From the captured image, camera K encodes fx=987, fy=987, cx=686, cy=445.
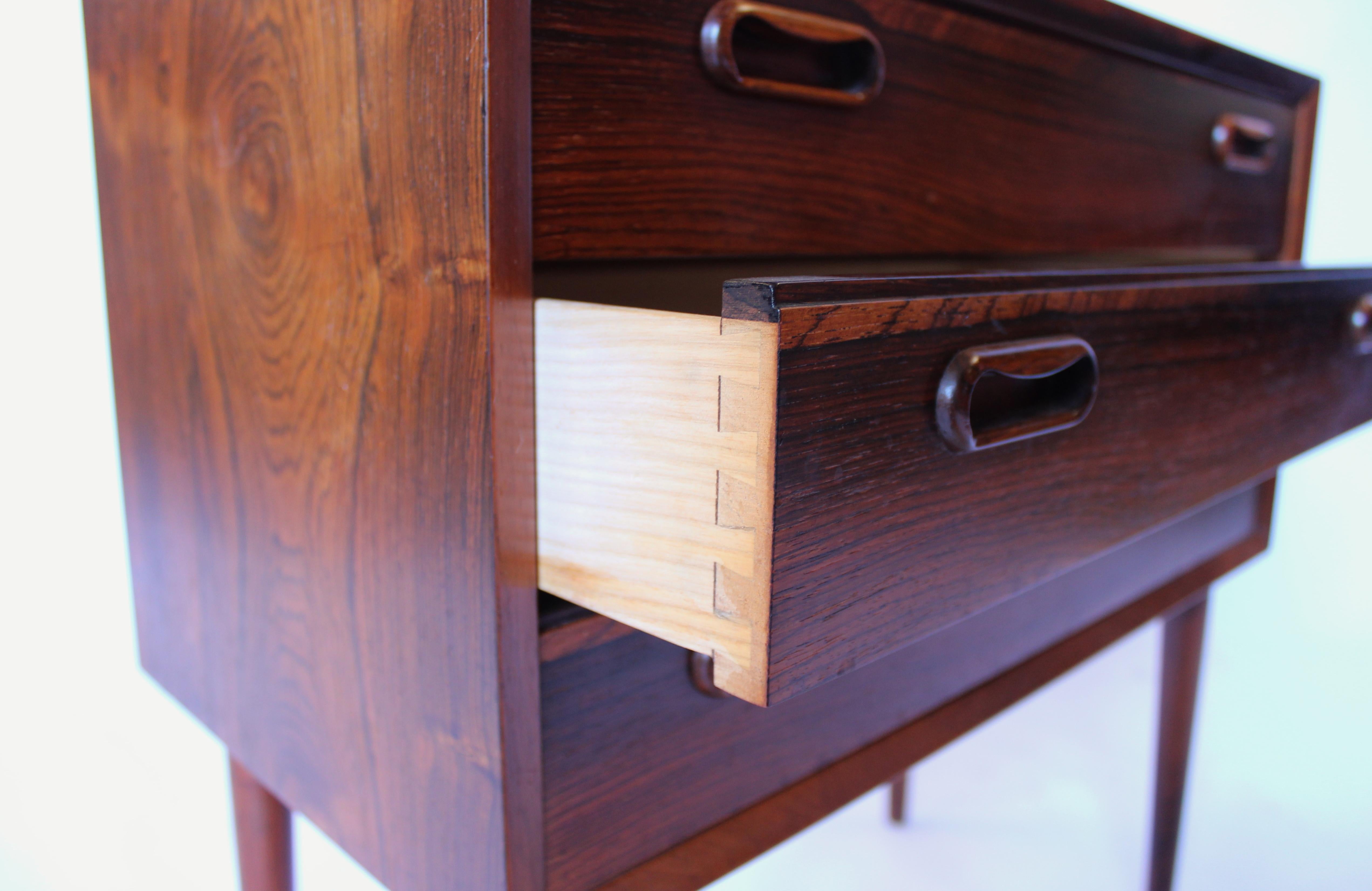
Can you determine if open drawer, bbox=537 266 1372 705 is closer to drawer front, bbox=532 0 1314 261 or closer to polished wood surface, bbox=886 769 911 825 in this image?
drawer front, bbox=532 0 1314 261

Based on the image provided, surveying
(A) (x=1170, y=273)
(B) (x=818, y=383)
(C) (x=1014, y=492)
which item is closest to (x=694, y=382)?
(B) (x=818, y=383)

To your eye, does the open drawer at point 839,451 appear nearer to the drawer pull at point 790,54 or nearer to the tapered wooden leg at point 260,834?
the drawer pull at point 790,54

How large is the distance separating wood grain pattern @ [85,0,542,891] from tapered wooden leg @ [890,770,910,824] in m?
0.86

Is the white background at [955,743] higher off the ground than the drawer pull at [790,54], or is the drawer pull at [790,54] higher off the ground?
the drawer pull at [790,54]

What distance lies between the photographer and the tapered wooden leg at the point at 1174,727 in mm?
1056

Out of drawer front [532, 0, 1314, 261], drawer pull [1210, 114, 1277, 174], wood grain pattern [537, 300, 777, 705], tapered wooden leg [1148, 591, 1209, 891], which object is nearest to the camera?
wood grain pattern [537, 300, 777, 705]

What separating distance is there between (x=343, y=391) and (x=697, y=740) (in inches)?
9.1

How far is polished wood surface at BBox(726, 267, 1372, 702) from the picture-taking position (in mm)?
302

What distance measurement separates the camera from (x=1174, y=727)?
1.07 meters

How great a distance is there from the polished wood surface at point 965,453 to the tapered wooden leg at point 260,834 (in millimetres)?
522

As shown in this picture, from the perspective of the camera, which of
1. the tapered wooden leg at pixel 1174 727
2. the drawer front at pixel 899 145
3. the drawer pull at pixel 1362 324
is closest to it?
the drawer front at pixel 899 145

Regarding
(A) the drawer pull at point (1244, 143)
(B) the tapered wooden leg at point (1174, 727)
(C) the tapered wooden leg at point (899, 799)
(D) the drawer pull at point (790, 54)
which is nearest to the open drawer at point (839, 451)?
(D) the drawer pull at point (790, 54)

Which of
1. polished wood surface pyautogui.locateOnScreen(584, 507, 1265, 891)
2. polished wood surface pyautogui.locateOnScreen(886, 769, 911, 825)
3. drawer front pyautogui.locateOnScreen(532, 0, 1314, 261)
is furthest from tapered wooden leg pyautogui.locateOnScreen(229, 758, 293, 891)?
polished wood surface pyautogui.locateOnScreen(886, 769, 911, 825)

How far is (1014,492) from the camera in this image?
0.40 meters
